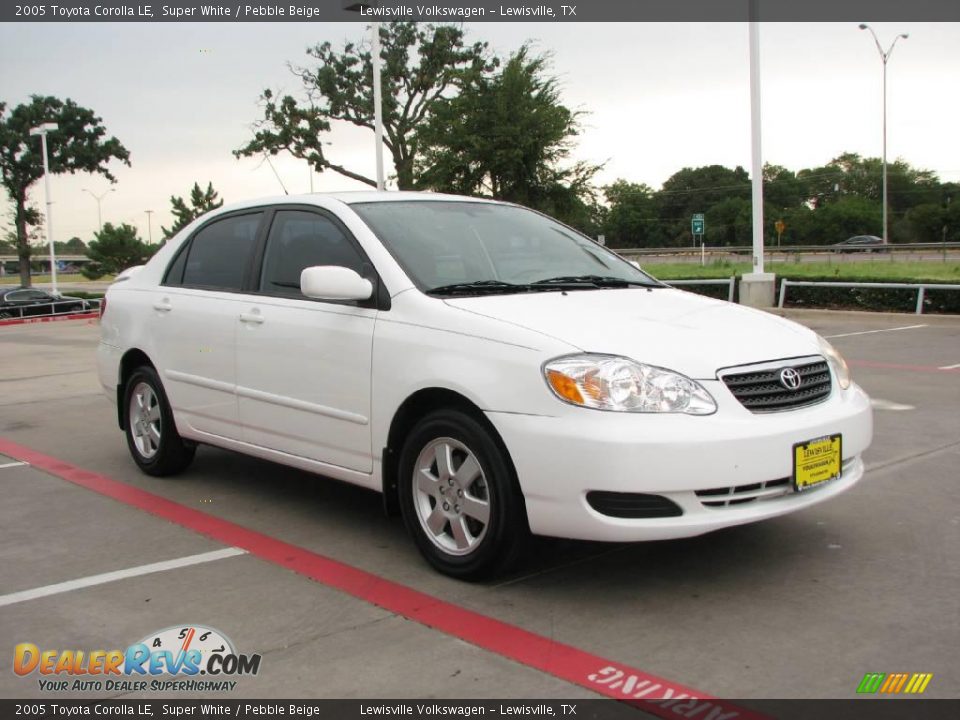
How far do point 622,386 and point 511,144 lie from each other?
19.9 metres

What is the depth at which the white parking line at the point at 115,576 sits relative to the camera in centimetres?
411

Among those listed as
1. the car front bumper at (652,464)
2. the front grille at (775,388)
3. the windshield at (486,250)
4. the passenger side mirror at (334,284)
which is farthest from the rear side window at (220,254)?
the front grille at (775,388)

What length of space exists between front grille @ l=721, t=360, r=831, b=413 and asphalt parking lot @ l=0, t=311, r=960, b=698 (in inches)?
29.8

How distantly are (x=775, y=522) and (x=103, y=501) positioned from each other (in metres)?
3.77

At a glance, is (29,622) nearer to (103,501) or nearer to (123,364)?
(103,501)

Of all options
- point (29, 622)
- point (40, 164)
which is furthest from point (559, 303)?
point (40, 164)

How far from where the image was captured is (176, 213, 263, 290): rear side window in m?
5.49

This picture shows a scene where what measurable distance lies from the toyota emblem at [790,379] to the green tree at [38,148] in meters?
59.8

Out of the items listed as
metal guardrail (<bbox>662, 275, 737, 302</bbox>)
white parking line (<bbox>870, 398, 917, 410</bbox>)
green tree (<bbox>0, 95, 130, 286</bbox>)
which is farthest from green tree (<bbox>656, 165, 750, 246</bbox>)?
white parking line (<bbox>870, 398, 917, 410</bbox>)

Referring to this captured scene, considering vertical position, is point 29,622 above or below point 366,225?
below

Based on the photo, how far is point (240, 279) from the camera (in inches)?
214

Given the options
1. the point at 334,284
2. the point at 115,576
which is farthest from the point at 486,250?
the point at 115,576

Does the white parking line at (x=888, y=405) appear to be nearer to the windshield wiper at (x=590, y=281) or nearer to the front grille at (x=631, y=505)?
the windshield wiper at (x=590, y=281)

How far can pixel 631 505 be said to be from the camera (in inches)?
145
